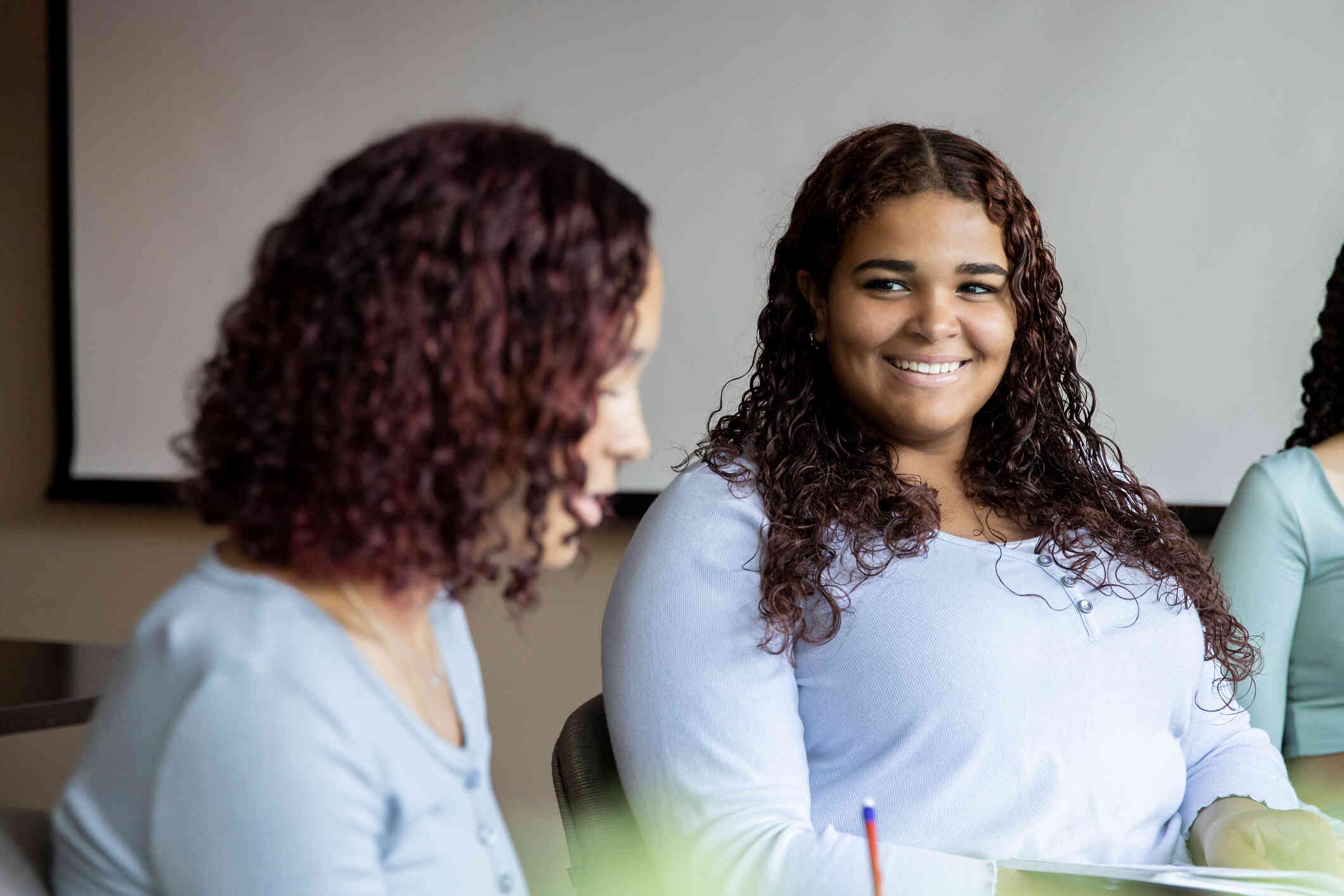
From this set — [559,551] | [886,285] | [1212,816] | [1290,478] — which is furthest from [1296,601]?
[559,551]

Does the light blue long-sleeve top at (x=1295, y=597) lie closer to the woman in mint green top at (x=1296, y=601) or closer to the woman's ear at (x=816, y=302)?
the woman in mint green top at (x=1296, y=601)

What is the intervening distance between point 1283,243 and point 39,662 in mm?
2206

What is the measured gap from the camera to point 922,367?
145cm

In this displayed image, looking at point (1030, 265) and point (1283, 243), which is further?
point (1283, 243)

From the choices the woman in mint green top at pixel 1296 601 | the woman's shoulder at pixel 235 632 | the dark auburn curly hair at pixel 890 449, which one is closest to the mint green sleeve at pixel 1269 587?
the woman in mint green top at pixel 1296 601

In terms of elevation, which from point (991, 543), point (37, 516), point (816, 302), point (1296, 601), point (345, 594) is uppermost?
point (816, 302)

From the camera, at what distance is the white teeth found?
4.74 ft

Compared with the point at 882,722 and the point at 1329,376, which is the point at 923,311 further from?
the point at 1329,376

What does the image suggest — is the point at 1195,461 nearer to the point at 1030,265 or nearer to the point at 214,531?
the point at 1030,265

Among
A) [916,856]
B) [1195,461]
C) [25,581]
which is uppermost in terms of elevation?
[1195,461]

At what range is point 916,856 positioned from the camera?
46.6 inches

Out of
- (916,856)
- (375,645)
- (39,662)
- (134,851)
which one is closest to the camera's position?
(134,851)

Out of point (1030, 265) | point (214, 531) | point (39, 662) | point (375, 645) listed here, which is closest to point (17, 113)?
point (214, 531)

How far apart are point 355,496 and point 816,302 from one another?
899 millimetres
